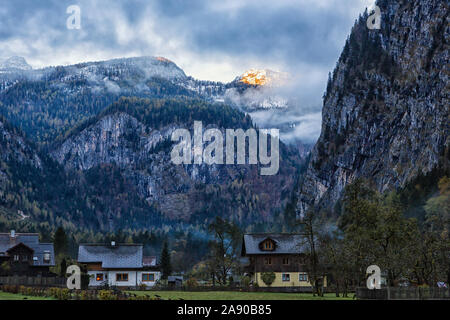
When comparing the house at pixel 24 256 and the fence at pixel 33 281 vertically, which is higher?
the house at pixel 24 256

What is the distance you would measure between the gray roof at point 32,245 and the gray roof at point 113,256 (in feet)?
19.7

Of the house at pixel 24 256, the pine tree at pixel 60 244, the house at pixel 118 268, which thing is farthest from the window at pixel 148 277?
the pine tree at pixel 60 244

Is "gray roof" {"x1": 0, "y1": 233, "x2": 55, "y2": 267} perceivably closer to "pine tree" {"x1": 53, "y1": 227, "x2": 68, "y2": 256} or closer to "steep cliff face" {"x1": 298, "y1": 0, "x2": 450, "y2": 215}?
"pine tree" {"x1": 53, "y1": 227, "x2": 68, "y2": 256}

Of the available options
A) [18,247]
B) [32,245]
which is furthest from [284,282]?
[18,247]

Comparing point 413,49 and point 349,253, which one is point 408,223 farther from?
point 413,49

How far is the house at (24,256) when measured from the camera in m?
103

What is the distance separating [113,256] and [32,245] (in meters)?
14.9

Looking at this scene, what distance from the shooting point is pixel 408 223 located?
64.7 meters

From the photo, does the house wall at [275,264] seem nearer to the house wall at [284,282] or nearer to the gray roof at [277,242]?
the house wall at [284,282]

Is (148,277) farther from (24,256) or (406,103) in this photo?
(406,103)

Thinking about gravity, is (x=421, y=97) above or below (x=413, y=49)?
below

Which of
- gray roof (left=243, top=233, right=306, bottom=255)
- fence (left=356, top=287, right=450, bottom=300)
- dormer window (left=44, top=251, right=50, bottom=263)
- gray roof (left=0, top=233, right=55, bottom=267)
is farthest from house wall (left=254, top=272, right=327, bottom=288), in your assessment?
fence (left=356, top=287, right=450, bottom=300)
